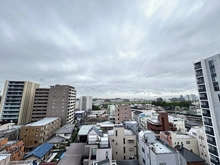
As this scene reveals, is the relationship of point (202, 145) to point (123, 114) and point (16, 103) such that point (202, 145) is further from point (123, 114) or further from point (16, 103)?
point (16, 103)

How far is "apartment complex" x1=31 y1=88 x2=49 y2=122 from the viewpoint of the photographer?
4380 cm

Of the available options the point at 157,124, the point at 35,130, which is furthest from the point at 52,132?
the point at 157,124

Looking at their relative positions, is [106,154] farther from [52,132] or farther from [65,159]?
[52,132]

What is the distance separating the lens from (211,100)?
1798 cm

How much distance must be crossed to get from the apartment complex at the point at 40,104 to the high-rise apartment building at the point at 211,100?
51004 millimetres

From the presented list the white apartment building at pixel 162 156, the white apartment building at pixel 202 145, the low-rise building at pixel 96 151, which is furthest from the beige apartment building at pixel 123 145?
the white apartment building at pixel 202 145

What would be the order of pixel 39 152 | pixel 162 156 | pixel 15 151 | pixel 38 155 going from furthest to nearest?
pixel 39 152 → pixel 38 155 → pixel 15 151 → pixel 162 156

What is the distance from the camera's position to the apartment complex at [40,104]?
43.8 meters

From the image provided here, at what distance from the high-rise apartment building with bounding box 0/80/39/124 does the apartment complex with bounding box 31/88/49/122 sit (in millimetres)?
1777

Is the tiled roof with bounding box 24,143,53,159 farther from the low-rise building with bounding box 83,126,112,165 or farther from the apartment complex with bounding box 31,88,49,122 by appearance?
the apartment complex with bounding box 31,88,49,122

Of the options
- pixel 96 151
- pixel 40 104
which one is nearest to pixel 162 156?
pixel 96 151

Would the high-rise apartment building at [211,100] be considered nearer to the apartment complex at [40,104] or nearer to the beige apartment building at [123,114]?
the beige apartment building at [123,114]

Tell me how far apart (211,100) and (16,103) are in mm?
58589

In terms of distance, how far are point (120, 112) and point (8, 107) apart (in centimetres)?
4279
